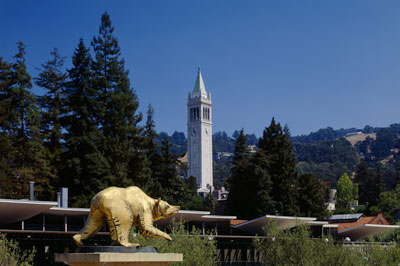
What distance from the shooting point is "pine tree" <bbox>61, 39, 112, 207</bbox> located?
170 feet

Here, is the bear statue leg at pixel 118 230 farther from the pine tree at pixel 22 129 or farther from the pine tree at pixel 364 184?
the pine tree at pixel 364 184

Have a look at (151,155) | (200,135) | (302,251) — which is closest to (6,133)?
(151,155)

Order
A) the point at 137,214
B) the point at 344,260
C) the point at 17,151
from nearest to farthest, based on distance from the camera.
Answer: the point at 137,214, the point at 344,260, the point at 17,151

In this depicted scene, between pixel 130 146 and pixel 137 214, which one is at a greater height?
pixel 130 146

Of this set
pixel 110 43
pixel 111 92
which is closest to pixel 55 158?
pixel 111 92

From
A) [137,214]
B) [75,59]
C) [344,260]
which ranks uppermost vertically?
[75,59]

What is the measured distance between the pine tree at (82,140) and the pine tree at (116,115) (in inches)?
33.2

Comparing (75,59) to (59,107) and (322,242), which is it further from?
(322,242)

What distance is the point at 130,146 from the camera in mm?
56594

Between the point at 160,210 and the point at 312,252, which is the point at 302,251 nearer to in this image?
the point at 312,252

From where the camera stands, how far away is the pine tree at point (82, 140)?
2039 inches

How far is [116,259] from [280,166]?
56.4m

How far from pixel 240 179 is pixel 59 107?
23.7 meters

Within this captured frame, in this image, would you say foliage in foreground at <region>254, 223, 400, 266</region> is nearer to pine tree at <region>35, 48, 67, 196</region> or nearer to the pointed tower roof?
pine tree at <region>35, 48, 67, 196</region>
